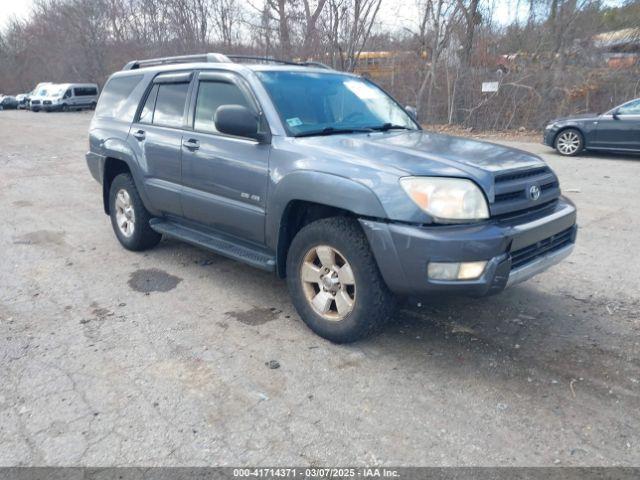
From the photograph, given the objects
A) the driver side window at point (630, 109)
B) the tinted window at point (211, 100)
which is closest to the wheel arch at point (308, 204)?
the tinted window at point (211, 100)

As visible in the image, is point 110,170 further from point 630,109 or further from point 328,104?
point 630,109

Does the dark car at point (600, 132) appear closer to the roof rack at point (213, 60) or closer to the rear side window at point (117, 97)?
the roof rack at point (213, 60)

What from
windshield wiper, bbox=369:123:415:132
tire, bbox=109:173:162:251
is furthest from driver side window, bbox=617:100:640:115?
tire, bbox=109:173:162:251

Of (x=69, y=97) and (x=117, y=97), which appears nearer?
(x=117, y=97)

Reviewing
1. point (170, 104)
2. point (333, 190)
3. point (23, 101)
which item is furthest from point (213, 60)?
point (23, 101)

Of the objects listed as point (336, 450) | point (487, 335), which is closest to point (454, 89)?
point (487, 335)

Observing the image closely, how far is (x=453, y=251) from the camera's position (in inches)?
119

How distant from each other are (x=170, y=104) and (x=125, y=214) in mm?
1429

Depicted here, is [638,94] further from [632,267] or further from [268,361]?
[268,361]

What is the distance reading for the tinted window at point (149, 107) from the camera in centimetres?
518

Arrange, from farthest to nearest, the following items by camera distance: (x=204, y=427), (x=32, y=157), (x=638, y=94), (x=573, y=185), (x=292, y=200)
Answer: (x=638, y=94) → (x=32, y=157) → (x=573, y=185) → (x=292, y=200) → (x=204, y=427)

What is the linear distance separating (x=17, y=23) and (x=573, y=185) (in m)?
62.1

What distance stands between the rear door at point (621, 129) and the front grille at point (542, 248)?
364 inches

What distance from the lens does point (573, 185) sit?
8922 millimetres
